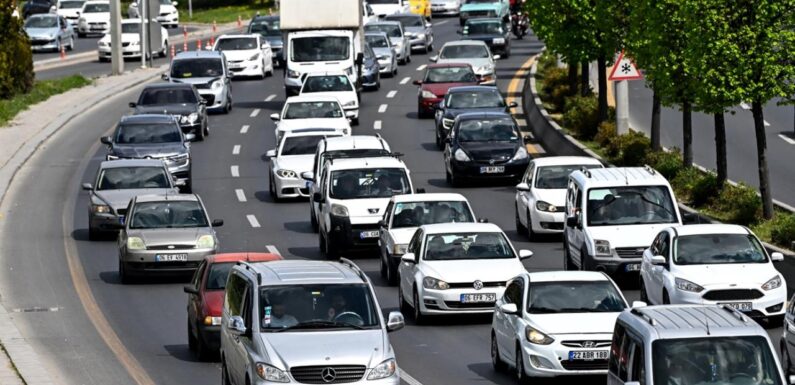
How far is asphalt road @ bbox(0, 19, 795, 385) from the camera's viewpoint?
23031 millimetres

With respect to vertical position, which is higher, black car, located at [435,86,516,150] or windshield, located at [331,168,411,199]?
black car, located at [435,86,516,150]

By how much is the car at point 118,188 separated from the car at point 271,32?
111ft

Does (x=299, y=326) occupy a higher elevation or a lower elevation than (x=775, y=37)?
lower

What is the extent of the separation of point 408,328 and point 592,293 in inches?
192

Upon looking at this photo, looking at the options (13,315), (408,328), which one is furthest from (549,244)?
(13,315)

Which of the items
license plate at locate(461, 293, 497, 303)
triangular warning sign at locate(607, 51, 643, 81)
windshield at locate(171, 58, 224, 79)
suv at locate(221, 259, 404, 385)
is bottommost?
license plate at locate(461, 293, 497, 303)

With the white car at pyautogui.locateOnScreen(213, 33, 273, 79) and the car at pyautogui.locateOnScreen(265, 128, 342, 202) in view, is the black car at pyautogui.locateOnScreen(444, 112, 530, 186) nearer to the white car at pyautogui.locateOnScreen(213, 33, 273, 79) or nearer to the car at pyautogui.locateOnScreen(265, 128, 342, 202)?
the car at pyautogui.locateOnScreen(265, 128, 342, 202)

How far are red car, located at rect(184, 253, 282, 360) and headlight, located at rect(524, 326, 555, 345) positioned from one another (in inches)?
168

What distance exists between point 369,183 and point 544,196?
3310mm

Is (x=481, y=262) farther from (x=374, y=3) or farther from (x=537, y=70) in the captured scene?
(x=374, y=3)

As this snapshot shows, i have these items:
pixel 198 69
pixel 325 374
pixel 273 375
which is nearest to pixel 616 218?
pixel 325 374

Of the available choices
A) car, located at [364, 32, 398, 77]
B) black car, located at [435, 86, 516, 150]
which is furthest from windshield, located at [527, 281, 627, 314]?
car, located at [364, 32, 398, 77]

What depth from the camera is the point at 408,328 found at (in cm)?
2517

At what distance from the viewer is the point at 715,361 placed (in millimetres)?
14953
